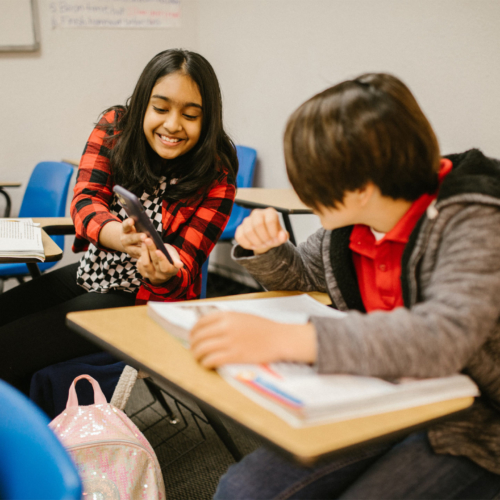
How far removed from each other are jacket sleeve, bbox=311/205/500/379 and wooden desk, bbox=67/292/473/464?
0.17 ft

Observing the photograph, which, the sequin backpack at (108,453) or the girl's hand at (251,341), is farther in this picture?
the sequin backpack at (108,453)

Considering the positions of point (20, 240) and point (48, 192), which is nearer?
point (20, 240)

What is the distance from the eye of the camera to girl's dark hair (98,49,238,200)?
4.04 feet

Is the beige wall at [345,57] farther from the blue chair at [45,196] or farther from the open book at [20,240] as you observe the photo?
the open book at [20,240]

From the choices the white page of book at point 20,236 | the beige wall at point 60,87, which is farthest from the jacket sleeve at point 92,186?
the beige wall at point 60,87

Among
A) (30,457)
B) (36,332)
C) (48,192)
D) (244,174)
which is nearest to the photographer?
(30,457)

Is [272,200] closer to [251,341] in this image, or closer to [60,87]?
[251,341]

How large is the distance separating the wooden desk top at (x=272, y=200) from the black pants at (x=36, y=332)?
878 mm

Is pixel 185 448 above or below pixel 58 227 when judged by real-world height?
below

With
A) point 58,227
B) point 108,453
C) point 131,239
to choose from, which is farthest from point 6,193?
point 108,453

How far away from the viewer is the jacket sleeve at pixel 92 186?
4.23 feet

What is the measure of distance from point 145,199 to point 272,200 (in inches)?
36.5

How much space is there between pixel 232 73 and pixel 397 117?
Answer: 272 cm

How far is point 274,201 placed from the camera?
212 cm
